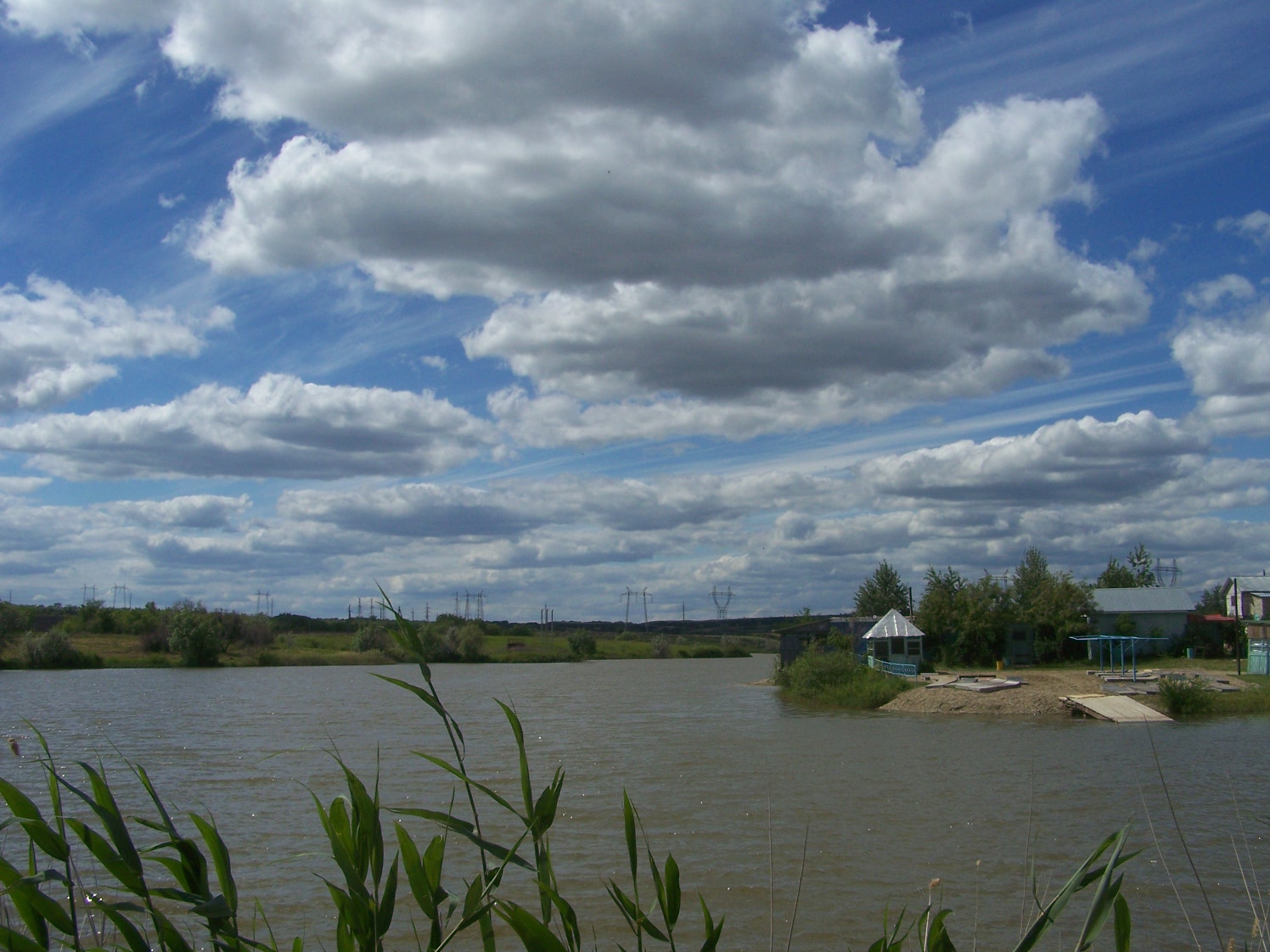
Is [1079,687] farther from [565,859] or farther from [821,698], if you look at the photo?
[565,859]

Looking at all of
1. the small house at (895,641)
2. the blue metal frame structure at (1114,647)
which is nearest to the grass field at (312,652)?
the small house at (895,641)

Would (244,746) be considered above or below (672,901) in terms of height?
below

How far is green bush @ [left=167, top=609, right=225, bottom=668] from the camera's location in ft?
298

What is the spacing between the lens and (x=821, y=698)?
4594 cm

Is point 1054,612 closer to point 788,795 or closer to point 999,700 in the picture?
point 999,700

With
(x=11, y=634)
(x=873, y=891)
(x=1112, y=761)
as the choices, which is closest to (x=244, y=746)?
(x=873, y=891)

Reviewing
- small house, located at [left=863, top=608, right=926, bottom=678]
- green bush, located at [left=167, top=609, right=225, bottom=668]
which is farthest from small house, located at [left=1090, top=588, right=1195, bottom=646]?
green bush, located at [left=167, top=609, right=225, bottom=668]

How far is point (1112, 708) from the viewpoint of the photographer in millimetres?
36281

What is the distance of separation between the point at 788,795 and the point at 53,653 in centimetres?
8183

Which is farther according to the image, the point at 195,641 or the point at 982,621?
the point at 195,641

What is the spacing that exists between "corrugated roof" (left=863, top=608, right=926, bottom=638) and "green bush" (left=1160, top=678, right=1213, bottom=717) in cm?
1843

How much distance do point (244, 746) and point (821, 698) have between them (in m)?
26.3

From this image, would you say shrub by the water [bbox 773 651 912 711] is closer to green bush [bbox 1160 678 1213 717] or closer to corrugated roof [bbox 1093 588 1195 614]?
green bush [bbox 1160 678 1213 717]

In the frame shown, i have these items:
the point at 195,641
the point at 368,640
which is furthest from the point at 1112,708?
the point at 368,640
